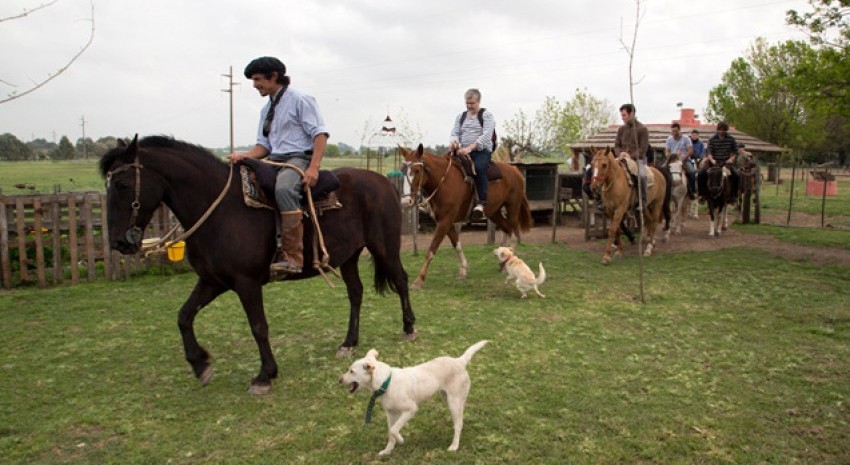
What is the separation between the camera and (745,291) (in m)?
9.40

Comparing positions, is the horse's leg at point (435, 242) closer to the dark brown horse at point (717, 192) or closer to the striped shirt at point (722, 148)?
the dark brown horse at point (717, 192)

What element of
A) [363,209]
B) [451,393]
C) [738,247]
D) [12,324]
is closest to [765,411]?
[451,393]

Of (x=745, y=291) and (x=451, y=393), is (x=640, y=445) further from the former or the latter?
(x=745, y=291)

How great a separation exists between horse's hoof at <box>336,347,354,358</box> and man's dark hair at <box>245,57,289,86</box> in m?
2.82

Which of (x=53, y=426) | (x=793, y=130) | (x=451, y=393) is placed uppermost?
(x=793, y=130)

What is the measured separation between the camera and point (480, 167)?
35.6ft

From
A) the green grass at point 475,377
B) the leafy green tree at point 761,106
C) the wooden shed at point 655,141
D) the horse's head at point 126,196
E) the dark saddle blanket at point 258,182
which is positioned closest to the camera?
the green grass at point 475,377

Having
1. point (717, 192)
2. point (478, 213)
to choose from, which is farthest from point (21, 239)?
point (717, 192)

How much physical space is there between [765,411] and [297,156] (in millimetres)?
4643

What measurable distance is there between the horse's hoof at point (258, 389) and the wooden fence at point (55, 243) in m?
5.66

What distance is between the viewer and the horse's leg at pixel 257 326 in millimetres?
5480

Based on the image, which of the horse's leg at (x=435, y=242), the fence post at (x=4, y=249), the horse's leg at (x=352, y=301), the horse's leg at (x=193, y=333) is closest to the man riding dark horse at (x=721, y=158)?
the horse's leg at (x=435, y=242)

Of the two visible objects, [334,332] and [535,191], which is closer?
[334,332]

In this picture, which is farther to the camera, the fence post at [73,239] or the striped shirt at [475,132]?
the striped shirt at [475,132]
